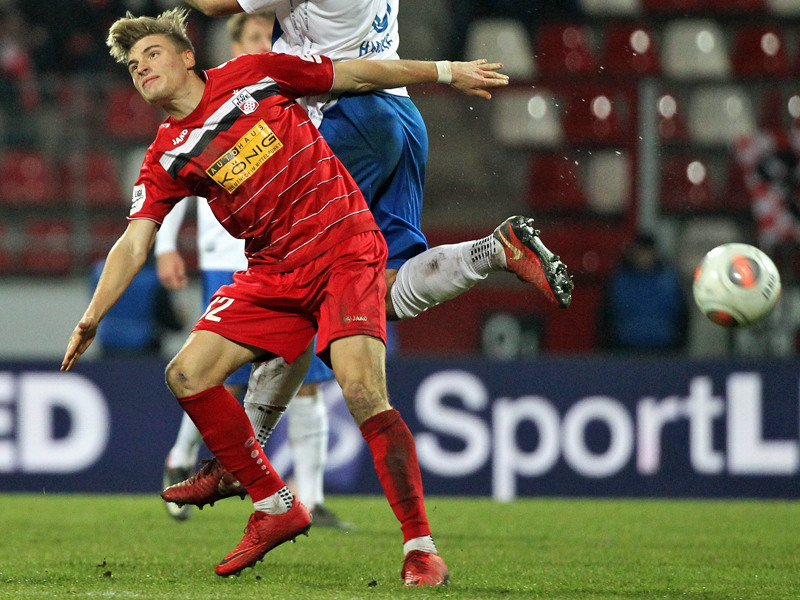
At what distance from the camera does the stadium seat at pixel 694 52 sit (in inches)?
366

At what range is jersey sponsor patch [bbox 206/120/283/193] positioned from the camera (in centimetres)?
359

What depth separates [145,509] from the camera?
624 centimetres

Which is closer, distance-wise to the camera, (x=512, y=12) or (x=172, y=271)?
(x=172, y=271)

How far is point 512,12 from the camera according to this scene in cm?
889

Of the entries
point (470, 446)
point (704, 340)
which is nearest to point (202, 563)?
point (470, 446)

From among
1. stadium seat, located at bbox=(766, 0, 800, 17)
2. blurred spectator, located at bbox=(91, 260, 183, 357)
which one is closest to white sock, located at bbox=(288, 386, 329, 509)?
blurred spectator, located at bbox=(91, 260, 183, 357)

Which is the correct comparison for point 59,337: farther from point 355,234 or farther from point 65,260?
point 355,234

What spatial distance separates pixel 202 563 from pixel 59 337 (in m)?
5.14

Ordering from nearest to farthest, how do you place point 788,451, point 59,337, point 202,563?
1. point 202,563
2. point 788,451
3. point 59,337

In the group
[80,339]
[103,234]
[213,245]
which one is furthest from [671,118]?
[80,339]

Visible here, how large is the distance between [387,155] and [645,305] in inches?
166

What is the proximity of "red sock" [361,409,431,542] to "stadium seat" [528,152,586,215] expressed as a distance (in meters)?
5.58

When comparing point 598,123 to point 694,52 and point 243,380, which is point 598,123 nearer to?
point 694,52

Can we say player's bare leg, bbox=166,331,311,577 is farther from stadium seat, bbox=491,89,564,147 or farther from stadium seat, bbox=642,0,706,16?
stadium seat, bbox=642,0,706,16
